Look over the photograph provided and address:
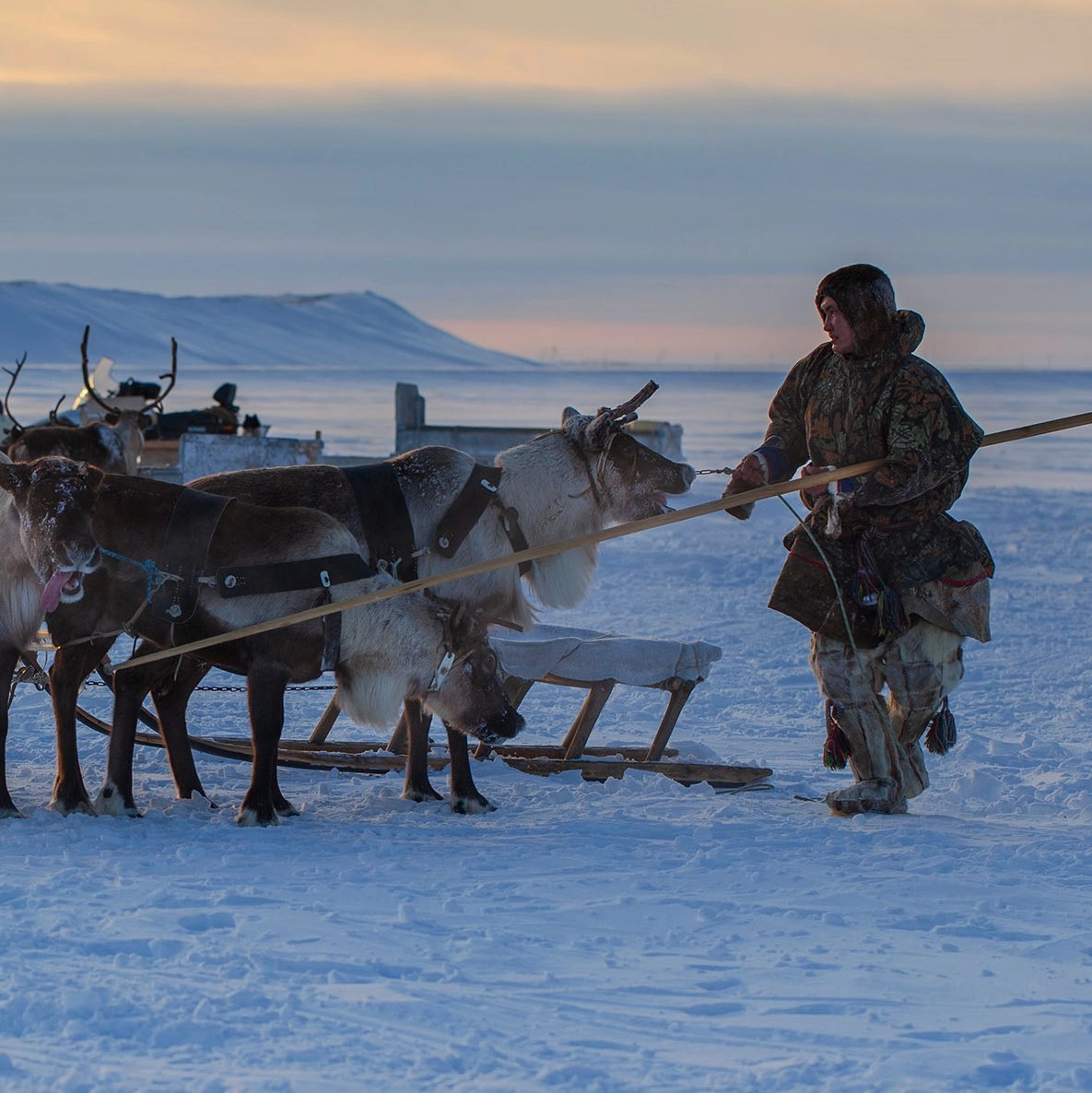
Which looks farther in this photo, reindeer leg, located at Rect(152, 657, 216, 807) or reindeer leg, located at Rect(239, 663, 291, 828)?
reindeer leg, located at Rect(152, 657, 216, 807)

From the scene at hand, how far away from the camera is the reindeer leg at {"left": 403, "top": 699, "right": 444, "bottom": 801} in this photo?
18.0 ft

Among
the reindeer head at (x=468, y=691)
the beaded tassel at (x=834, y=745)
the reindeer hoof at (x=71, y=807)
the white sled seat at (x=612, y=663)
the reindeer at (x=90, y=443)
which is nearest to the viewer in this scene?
the reindeer hoof at (x=71, y=807)

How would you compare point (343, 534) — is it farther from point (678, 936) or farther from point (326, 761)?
point (678, 936)

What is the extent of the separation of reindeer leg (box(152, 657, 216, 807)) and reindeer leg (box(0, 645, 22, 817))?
500 millimetres

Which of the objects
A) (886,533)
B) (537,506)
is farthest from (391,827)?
(886,533)

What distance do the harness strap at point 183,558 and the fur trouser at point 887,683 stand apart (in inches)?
76.9

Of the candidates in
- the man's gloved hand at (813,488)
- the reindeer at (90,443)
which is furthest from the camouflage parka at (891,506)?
the reindeer at (90,443)

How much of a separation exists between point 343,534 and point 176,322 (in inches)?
6870

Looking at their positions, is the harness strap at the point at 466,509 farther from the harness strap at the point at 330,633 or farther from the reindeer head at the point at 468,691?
the harness strap at the point at 330,633

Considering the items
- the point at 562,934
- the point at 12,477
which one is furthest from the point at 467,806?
the point at 12,477

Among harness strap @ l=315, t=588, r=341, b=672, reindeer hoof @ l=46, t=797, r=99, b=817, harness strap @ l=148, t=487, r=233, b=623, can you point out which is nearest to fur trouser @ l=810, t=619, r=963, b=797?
harness strap @ l=315, t=588, r=341, b=672

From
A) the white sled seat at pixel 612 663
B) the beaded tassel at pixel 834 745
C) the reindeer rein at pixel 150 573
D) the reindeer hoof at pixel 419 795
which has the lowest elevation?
the reindeer hoof at pixel 419 795

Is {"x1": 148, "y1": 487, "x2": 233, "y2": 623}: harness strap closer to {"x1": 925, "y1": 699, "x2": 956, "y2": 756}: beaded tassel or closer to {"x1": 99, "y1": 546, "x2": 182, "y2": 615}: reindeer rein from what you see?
{"x1": 99, "y1": 546, "x2": 182, "y2": 615}: reindeer rein

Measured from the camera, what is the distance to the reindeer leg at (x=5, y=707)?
5.00 meters
